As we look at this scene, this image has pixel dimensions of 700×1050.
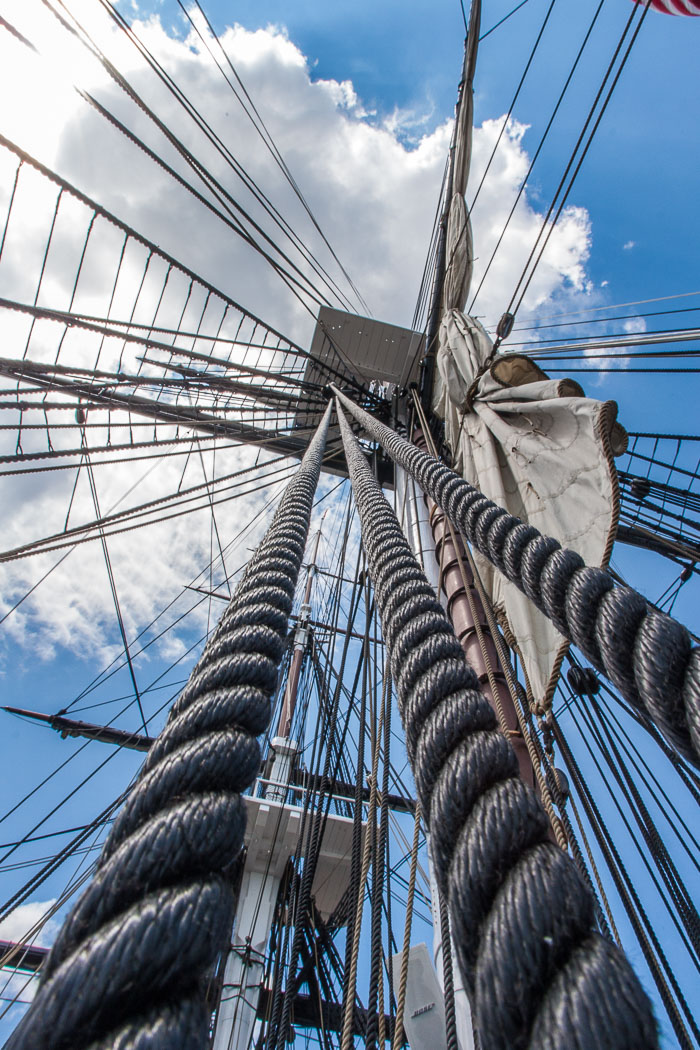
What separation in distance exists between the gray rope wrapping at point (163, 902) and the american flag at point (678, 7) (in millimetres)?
4987

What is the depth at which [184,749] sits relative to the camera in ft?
1.81

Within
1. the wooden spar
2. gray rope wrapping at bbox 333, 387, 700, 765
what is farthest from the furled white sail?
the wooden spar

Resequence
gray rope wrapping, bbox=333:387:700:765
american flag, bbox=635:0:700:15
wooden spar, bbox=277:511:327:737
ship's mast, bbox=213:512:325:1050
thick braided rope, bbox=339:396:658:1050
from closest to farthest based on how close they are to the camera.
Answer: thick braided rope, bbox=339:396:658:1050 < gray rope wrapping, bbox=333:387:700:765 < american flag, bbox=635:0:700:15 < ship's mast, bbox=213:512:325:1050 < wooden spar, bbox=277:511:327:737

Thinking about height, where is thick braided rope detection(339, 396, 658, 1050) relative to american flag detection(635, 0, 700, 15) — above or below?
below

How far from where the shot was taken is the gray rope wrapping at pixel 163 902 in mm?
346

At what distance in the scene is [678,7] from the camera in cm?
348

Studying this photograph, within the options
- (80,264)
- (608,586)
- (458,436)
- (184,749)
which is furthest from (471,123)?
(184,749)

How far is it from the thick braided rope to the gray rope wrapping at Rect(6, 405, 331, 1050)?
0.19 m

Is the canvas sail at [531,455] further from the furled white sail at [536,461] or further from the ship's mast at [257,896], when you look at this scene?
the ship's mast at [257,896]

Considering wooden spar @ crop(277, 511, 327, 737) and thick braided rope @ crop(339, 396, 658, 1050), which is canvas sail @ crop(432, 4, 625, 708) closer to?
thick braided rope @ crop(339, 396, 658, 1050)

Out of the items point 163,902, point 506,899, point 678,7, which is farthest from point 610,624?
point 678,7

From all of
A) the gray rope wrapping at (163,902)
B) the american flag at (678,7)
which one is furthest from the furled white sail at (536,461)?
the american flag at (678,7)

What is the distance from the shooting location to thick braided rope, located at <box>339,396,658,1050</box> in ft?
1.12

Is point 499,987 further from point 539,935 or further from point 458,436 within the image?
point 458,436
